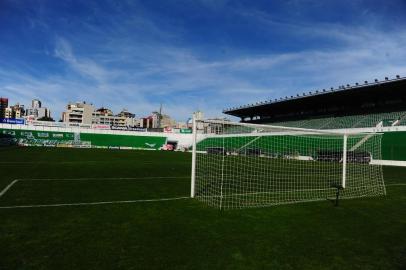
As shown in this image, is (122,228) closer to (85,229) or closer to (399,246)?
(85,229)

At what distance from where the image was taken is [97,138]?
56469 mm

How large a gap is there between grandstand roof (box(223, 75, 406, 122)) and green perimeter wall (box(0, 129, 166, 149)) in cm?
1797

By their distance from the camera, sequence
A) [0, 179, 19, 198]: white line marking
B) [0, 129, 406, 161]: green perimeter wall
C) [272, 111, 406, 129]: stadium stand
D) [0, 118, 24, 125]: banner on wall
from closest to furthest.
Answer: [0, 179, 19, 198]: white line marking → [272, 111, 406, 129]: stadium stand → [0, 129, 406, 161]: green perimeter wall → [0, 118, 24, 125]: banner on wall

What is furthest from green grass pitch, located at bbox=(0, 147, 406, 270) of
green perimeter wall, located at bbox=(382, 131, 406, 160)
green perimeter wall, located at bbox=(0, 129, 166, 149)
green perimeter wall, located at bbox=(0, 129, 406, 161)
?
green perimeter wall, located at bbox=(0, 129, 166, 149)

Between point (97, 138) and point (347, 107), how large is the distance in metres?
39.4

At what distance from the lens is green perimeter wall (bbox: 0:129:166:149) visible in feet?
171

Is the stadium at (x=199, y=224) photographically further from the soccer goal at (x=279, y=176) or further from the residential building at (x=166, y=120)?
the residential building at (x=166, y=120)

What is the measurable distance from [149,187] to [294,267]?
6.79 meters

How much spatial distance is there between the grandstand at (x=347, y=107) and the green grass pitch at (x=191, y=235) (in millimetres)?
28159

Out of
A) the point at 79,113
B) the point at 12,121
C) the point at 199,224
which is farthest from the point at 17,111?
the point at 199,224

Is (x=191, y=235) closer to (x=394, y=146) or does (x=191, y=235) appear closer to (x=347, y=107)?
(x=394, y=146)

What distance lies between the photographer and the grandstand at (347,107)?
33219 mm

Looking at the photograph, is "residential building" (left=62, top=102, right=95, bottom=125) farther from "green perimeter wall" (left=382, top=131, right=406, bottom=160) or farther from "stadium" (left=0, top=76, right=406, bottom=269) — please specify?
"stadium" (left=0, top=76, right=406, bottom=269)

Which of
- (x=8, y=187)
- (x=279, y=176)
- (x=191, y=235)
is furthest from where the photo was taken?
(x=279, y=176)
